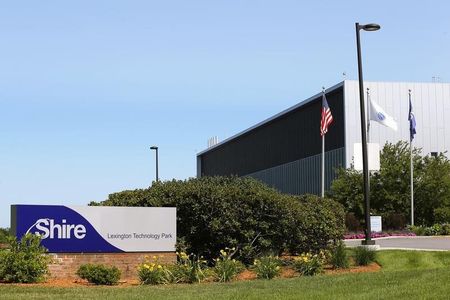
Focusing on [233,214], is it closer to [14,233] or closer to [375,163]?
[14,233]

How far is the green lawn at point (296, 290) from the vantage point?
35.4 ft

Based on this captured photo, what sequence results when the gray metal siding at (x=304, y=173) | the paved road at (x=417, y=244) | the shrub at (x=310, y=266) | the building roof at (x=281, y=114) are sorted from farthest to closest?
the gray metal siding at (x=304, y=173)
the building roof at (x=281, y=114)
the paved road at (x=417, y=244)
the shrub at (x=310, y=266)

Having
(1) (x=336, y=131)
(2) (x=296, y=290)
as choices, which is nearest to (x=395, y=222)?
(1) (x=336, y=131)

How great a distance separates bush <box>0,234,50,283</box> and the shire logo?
1.27m

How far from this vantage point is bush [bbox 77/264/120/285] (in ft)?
46.5

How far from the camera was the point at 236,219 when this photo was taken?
18078 mm

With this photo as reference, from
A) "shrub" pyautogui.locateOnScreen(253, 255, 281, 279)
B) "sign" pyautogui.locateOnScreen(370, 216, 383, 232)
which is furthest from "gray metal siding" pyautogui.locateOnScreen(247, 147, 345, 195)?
"shrub" pyautogui.locateOnScreen(253, 255, 281, 279)

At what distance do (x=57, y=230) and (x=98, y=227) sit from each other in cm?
105

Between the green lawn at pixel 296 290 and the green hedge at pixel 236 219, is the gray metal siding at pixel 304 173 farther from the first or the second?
the green lawn at pixel 296 290

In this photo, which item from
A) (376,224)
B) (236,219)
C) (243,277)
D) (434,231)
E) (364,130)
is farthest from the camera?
(376,224)

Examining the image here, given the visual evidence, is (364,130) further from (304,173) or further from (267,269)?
(304,173)

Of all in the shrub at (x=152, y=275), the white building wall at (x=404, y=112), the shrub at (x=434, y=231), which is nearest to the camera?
the shrub at (x=152, y=275)

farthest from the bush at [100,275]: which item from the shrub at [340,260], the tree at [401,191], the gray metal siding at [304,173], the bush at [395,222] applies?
the gray metal siding at [304,173]

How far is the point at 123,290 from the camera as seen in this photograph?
1255 centimetres
